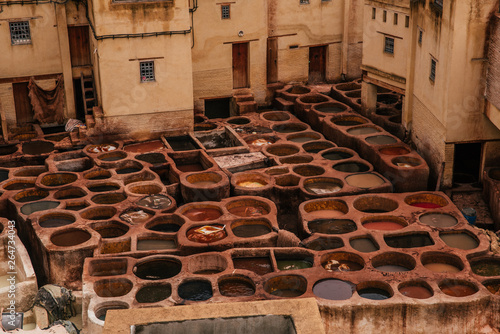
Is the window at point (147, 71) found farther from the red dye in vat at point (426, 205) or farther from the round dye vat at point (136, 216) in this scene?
the red dye in vat at point (426, 205)

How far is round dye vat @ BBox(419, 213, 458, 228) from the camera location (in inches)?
971

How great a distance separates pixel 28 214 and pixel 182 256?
5.90m

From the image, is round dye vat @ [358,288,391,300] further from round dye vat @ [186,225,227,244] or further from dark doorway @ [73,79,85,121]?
dark doorway @ [73,79,85,121]

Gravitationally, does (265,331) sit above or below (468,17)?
below

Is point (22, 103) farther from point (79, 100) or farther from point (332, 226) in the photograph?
point (332, 226)

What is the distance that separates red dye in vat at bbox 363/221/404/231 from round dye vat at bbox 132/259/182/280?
6.30m

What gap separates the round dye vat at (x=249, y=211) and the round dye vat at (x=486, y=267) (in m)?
6.94

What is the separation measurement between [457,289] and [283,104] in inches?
607

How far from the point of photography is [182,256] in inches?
915

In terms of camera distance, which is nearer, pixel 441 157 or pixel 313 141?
pixel 441 157

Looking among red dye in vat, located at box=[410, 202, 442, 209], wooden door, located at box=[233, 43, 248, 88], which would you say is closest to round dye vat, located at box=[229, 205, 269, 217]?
red dye in vat, located at box=[410, 202, 442, 209]

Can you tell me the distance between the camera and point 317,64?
3741 centimetres

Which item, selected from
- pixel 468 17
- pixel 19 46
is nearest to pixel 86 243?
pixel 19 46

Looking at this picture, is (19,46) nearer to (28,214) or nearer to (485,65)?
(28,214)
